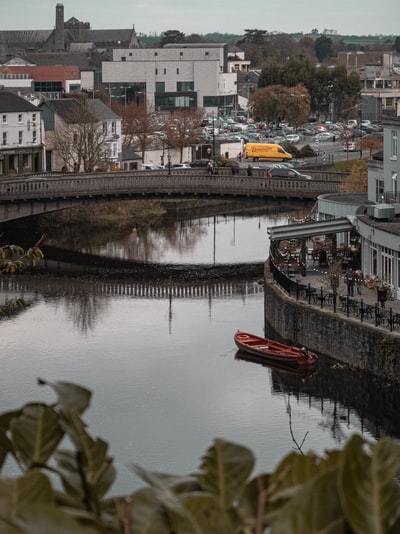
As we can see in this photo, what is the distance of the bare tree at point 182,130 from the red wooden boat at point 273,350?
5783cm

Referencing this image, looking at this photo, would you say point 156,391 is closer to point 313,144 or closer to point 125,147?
point 125,147

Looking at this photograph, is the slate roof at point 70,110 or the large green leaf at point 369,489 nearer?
the large green leaf at point 369,489

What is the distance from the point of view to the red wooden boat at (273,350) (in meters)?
34.9

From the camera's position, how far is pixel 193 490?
4941 mm

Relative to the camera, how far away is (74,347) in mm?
38562

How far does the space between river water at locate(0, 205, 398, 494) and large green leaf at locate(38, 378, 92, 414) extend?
13.0 metres

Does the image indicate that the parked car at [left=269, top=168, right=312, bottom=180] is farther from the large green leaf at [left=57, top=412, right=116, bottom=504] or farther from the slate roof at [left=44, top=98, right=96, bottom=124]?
the large green leaf at [left=57, top=412, right=116, bottom=504]

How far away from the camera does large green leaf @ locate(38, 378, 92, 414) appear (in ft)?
16.7

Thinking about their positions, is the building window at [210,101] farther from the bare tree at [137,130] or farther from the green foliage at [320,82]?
the bare tree at [137,130]

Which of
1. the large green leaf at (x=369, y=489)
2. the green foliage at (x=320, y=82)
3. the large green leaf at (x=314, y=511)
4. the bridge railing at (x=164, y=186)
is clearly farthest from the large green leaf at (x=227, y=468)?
the green foliage at (x=320, y=82)

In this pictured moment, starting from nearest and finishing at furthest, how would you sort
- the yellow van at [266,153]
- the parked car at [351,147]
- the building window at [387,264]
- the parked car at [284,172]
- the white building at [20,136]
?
1. the building window at [387,264]
2. the parked car at [284,172]
3. the white building at [20,136]
4. the yellow van at [266,153]
5. the parked car at [351,147]

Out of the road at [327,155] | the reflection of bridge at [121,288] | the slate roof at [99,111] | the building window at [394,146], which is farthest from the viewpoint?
the road at [327,155]

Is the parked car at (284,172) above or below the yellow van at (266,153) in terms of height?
above

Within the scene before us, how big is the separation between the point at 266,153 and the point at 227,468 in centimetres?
A: 9371
